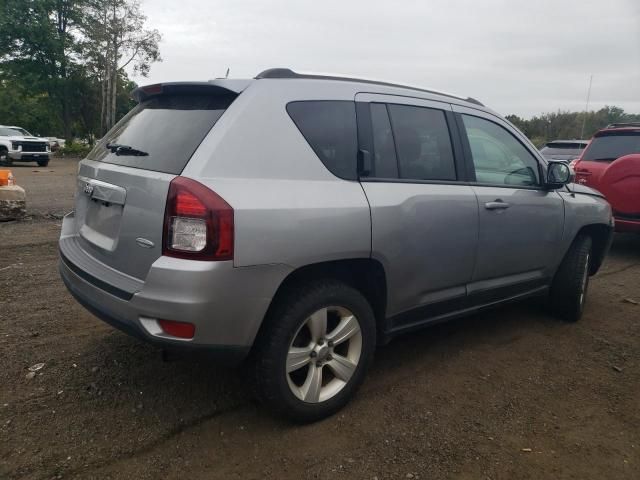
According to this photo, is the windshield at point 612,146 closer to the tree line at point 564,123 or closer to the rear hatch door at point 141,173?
the rear hatch door at point 141,173

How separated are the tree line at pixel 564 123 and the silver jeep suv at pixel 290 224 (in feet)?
101

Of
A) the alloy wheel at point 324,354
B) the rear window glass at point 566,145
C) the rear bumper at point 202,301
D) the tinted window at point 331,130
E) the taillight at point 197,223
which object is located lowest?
the alloy wheel at point 324,354

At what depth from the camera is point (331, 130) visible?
2.70 m

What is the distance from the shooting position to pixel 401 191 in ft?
9.48

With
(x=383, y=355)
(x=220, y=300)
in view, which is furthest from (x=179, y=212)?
(x=383, y=355)

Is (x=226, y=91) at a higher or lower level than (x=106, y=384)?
higher

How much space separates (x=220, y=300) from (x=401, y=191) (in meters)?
1.25

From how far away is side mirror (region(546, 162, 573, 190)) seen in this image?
12.9 ft

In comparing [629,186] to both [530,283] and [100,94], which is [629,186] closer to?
[530,283]

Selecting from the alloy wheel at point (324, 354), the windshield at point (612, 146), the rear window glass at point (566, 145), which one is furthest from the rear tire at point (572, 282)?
the rear window glass at point (566, 145)

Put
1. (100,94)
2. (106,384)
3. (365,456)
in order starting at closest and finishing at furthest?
(365,456) < (106,384) < (100,94)

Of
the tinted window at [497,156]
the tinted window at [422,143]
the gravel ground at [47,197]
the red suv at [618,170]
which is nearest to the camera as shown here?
the tinted window at [422,143]

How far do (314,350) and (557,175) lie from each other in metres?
2.54

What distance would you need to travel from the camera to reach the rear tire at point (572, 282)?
14.0 feet
